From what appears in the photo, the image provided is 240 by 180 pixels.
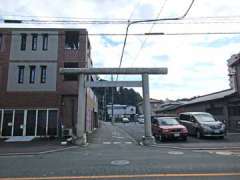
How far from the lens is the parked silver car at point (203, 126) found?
2008 centimetres

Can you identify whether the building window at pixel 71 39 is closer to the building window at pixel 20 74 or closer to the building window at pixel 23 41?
the building window at pixel 23 41

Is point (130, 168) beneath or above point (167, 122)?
beneath

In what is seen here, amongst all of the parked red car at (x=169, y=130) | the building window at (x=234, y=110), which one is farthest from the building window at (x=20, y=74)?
the building window at (x=234, y=110)

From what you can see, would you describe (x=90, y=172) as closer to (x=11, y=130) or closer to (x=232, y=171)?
(x=232, y=171)

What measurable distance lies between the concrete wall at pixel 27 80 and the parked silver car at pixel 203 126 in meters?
12.6

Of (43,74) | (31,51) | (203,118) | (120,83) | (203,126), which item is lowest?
(203,126)

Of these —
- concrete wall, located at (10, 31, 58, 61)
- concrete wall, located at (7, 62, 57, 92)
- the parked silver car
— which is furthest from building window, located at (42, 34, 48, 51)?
the parked silver car

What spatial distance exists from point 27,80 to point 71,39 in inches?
224

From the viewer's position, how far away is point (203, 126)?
20484mm

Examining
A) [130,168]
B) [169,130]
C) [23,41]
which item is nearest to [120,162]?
[130,168]

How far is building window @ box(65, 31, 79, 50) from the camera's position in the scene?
2584 cm

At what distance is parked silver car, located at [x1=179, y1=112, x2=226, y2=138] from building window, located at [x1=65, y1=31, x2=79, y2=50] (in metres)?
12.5

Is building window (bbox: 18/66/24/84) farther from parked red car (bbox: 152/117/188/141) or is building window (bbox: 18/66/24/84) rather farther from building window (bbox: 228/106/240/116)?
building window (bbox: 228/106/240/116)

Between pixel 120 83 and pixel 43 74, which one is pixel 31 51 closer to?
pixel 43 74
